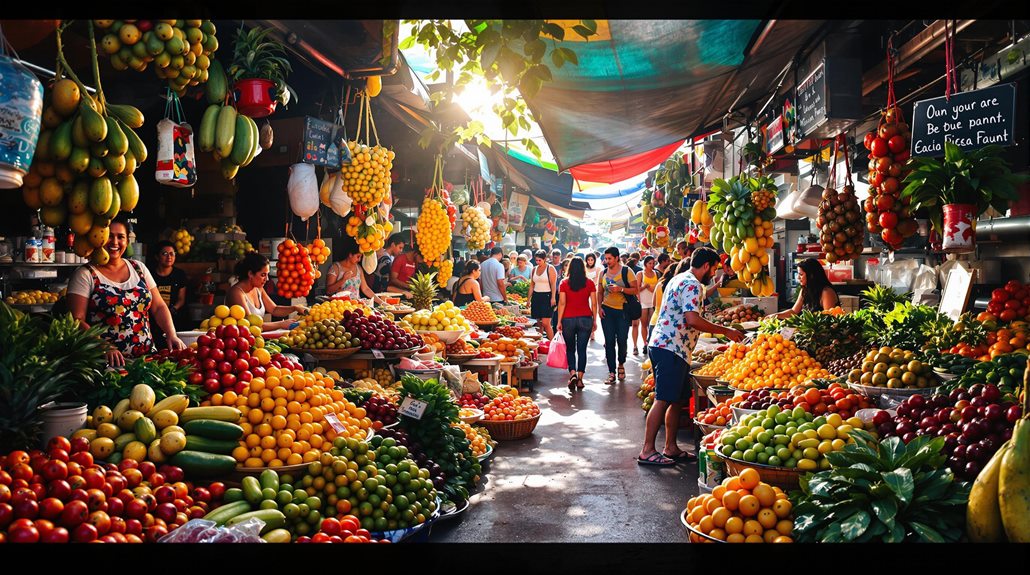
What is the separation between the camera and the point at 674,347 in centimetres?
622

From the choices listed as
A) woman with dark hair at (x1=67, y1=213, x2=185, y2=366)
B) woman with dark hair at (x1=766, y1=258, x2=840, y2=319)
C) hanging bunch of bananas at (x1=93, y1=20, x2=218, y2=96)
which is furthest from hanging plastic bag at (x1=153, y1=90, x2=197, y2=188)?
woman with dark hair at (x1=766, y1=258, x2=840, y2=319)

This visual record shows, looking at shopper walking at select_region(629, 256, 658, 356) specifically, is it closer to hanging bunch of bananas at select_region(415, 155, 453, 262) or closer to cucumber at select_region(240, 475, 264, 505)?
hanging bunch of bananas at select_region(415, 155, 453, 262)

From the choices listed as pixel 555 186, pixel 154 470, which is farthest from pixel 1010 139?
pixel 555 186

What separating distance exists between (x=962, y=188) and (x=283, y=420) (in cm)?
414

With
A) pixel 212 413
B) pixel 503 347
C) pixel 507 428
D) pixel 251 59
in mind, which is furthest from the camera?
pixel 503 347

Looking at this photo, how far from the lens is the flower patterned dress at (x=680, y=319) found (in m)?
6.23

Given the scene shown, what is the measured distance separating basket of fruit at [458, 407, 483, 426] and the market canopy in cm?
293

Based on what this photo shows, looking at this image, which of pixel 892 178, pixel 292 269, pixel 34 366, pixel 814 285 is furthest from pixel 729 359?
pixel 34 366

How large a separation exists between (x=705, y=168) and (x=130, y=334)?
35.6 ft

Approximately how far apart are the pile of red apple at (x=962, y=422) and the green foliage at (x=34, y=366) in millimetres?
4012

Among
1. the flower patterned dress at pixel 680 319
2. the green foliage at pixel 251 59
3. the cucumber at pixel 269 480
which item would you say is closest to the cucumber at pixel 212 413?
the cucumber at pixel 269 480

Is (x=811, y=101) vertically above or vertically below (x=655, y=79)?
below

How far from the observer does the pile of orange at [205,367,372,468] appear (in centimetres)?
389

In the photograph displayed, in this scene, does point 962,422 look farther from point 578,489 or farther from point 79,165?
point 79,165
